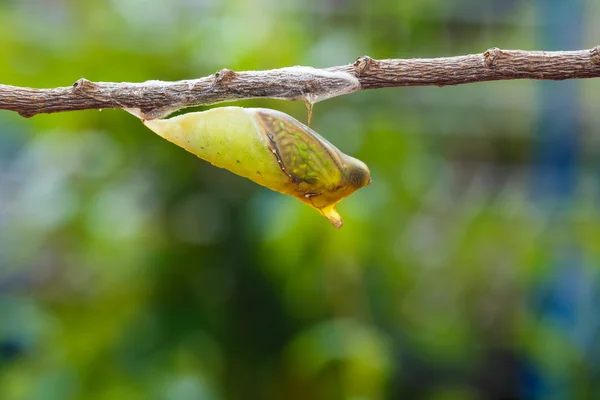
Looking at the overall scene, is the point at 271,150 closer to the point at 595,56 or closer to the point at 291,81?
the point at 291,81

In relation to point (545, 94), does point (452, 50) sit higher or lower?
higher

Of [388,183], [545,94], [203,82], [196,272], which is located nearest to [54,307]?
[196,272]

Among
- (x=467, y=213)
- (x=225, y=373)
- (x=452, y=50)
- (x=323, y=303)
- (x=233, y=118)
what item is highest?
(x=452, y=50)

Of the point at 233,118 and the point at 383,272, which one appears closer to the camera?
the point at 233,118

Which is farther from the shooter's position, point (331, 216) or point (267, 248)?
point (267, 248)

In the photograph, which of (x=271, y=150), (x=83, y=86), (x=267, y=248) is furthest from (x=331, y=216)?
(x=267, y=248)

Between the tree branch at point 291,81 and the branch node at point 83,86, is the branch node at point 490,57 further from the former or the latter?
the branch node at point 83,86

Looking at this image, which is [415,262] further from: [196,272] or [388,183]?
[196,272]
